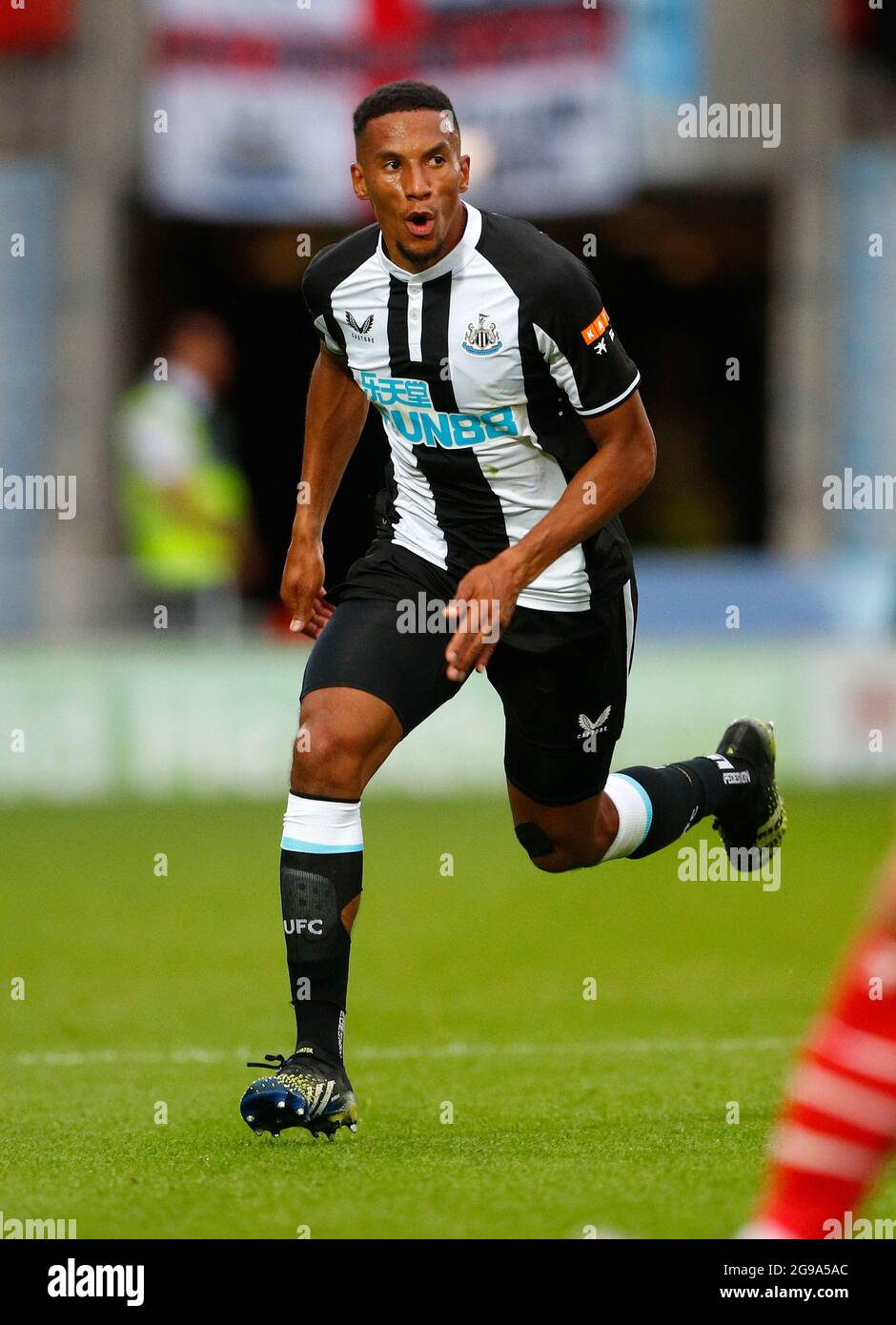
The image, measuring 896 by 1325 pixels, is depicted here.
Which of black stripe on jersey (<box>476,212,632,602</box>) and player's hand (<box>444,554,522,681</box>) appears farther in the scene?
black stripe on jersey (<box>476,212,632,602</box>)

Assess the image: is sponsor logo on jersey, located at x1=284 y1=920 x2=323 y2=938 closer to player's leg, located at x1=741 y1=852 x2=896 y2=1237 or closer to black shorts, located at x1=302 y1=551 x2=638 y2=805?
black shorts, located at x1=302 y1=551 x2=638 y2=805

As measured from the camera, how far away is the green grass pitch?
4.53m

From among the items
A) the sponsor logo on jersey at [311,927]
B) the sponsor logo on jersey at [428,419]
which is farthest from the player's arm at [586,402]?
the sponsor logo on jersey at [311,927]

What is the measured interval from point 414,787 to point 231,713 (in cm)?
121

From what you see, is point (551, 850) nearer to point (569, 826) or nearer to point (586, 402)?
point (569, 826)

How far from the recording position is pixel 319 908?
17.4ft

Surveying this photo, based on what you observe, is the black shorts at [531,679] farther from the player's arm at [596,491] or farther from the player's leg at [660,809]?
the player's arm at [596,491]

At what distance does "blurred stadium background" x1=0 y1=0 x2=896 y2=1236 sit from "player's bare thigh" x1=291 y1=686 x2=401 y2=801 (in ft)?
7.50

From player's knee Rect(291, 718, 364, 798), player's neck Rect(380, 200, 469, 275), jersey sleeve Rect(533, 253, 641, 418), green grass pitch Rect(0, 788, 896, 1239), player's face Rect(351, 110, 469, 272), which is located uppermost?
player's face Rect(351, 110, 469, 272)

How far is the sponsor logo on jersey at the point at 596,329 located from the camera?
5.28m

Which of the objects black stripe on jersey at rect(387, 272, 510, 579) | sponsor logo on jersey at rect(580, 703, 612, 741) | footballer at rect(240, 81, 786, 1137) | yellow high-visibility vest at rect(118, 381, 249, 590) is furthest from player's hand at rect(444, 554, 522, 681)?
yellow high-visibility vest at rect(118, 381, 249, 590)

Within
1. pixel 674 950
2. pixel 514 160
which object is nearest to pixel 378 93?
pixel 674 950

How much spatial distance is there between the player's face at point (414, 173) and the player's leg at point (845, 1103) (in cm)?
271

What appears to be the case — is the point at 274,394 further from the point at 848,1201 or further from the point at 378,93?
the point at 848,1201
